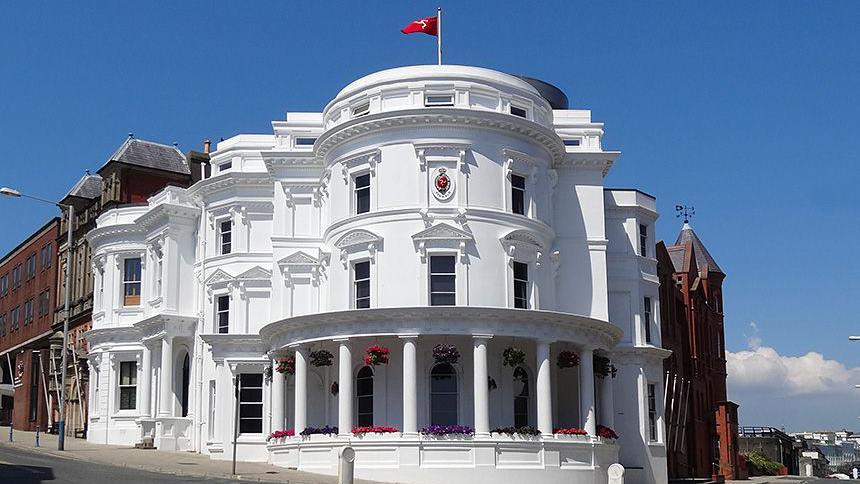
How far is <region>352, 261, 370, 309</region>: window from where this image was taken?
38.8m

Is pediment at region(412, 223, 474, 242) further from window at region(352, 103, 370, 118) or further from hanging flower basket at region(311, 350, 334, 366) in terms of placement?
window at region(352, 103, 370, 118)

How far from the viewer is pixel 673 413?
50.6 meters

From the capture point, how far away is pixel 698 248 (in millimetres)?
69688

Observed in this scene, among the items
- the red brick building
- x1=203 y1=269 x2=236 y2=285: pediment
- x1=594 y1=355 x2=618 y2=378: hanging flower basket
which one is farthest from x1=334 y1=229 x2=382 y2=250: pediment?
the red brick building

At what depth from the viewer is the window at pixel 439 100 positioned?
3966cm

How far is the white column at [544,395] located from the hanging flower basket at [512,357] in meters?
0.62

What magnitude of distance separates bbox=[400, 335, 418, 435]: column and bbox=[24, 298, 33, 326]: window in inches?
1526

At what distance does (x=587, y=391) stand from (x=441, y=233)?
724 cm

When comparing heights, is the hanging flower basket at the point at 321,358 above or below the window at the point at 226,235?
below

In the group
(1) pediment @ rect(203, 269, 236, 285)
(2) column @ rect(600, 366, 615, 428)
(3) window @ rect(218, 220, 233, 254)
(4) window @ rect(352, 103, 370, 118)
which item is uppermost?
(4) window @ rect(352, 103, 370, 118)

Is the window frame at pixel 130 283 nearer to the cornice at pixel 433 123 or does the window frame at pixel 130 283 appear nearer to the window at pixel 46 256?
the cornice at pixel 433 123

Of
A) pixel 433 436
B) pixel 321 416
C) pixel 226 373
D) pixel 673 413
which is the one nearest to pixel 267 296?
pixel 226 373

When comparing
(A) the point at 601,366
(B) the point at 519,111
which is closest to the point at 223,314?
(B) the point at 519,111

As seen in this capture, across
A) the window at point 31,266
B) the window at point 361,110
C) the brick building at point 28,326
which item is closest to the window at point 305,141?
the window at point 361,110
